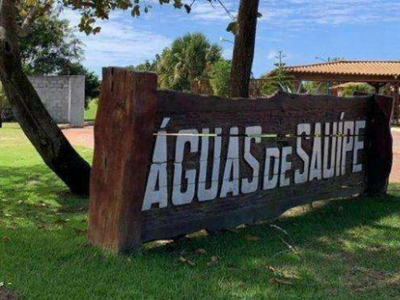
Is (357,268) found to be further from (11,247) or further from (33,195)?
(33,195)

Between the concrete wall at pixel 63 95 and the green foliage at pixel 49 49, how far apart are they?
276 inches

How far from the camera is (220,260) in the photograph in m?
5.11

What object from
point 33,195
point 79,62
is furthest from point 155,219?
point 79,62

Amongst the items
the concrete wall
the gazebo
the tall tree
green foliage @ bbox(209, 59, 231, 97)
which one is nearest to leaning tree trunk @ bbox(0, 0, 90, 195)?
the tall tree

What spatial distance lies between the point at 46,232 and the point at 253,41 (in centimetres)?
390

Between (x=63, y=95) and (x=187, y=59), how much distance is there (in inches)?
544

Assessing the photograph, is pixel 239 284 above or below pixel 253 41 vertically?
below

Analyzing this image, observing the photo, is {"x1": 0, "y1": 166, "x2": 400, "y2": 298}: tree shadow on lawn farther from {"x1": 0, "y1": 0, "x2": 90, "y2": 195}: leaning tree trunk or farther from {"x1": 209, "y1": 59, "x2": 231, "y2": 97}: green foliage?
{"x1": 209, "y1": 59, "x2": 231, "y2": 97}: green foliage

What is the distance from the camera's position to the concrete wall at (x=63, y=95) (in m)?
29.0

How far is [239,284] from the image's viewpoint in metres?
4.46

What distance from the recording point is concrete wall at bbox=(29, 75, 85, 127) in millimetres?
29047

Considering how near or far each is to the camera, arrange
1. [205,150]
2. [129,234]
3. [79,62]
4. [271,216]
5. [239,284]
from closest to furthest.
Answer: [239,284], [129,234], [205,150], [271,216], [79,62]

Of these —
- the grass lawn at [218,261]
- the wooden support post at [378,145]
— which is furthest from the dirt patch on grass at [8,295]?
the wooden support post at [378,145]

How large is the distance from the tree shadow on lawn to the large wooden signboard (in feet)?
0.74
